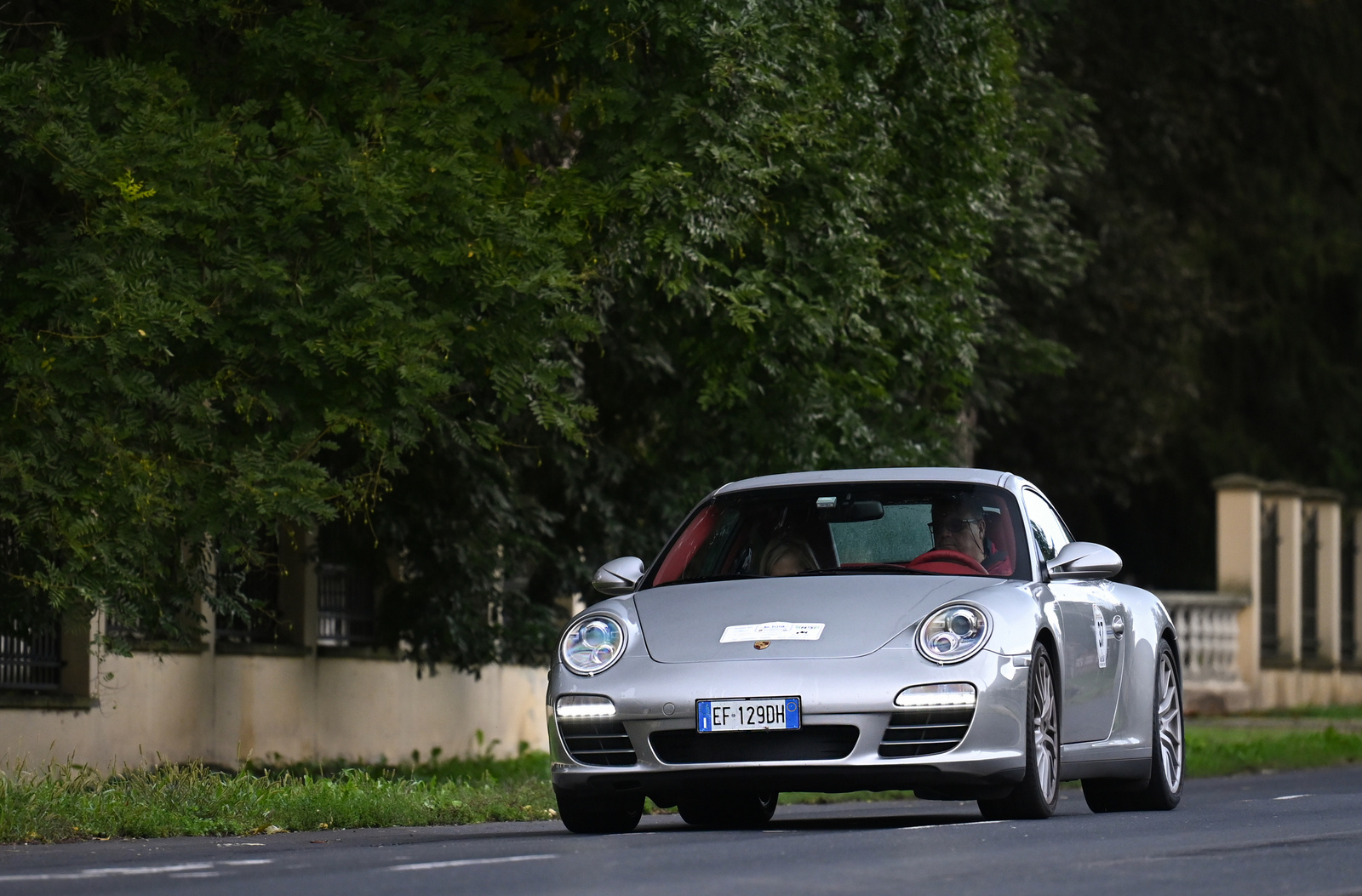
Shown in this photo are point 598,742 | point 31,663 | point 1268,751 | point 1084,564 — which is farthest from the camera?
point 1268,751

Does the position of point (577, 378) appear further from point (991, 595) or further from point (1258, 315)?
point (1258, 315)

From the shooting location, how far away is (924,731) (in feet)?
34.7

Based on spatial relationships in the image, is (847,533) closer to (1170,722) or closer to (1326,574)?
(1170,722)

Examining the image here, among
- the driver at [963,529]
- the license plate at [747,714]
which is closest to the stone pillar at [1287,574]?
the driver at [963,529]

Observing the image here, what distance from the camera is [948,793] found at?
10859 mm

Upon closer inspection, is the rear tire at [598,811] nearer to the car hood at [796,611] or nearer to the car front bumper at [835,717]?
the car front bumper at [835,717]

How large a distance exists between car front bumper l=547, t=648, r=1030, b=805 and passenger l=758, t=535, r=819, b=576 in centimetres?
122

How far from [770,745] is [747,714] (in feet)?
0.51

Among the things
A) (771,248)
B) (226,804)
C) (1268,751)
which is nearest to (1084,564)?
(226,804)

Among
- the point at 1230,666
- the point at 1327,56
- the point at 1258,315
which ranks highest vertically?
the point at 1327,56

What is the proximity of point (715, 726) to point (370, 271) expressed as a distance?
4.68 m

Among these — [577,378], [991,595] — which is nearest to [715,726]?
[991,595]

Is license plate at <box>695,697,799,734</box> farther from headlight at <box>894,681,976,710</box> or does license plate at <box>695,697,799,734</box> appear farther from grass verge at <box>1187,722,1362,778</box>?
grass verge at <box>1187,722,1362,778</box>

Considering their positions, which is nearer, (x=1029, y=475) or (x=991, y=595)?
(x=991, y=595)
